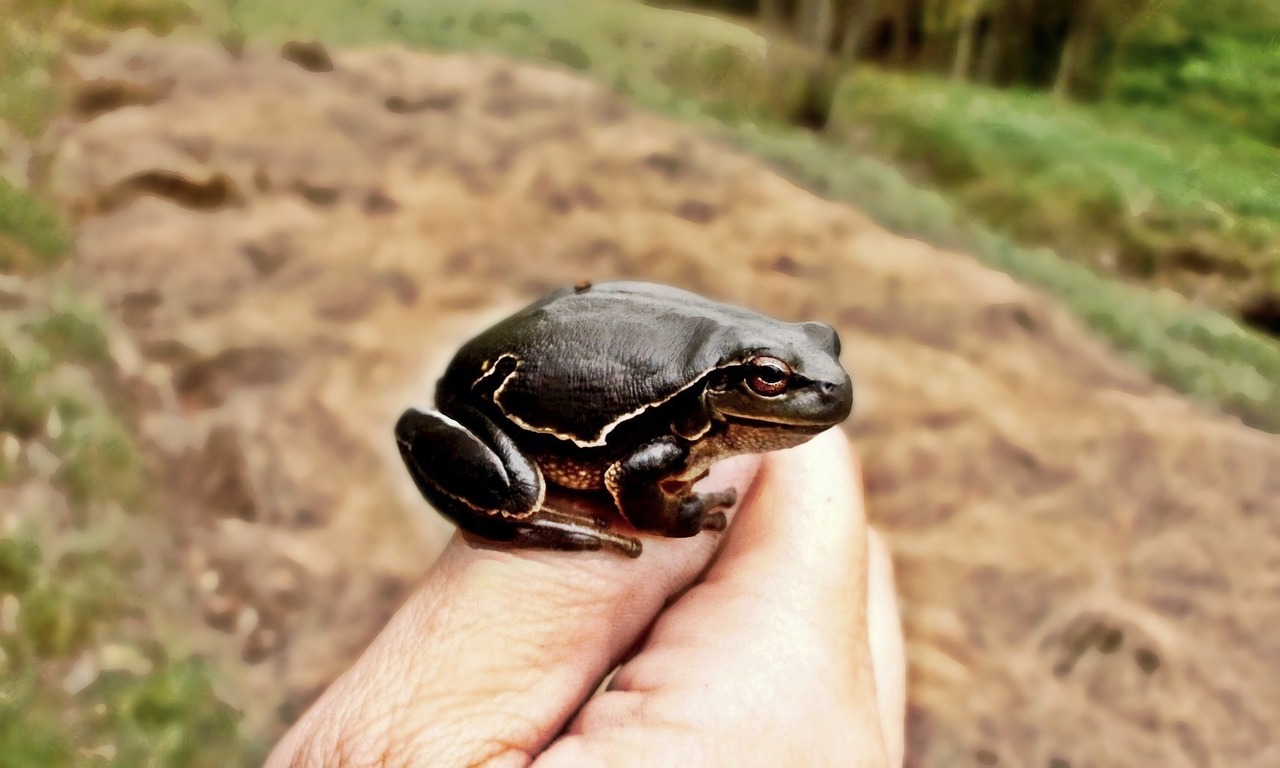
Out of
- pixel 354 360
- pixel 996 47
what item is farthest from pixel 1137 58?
pixel 354 360

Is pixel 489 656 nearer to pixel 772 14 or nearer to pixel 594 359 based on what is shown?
pixel 594 359

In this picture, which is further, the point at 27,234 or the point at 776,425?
the point at 27,234

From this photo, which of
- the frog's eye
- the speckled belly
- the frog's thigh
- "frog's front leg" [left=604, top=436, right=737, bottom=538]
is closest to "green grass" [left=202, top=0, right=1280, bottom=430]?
the frog's eye

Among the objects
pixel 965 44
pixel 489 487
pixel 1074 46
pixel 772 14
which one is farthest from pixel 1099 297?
pixel 489 487

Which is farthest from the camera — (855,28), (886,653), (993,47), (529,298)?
(855,28)

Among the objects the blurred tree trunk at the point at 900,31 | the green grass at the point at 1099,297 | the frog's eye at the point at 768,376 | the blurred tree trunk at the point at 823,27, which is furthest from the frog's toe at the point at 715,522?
the blurred tree trunk at the point at 823,27

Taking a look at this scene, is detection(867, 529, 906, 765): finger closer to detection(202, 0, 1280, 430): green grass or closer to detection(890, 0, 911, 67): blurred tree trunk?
detection(202, 0, 1280, 430): green grass
